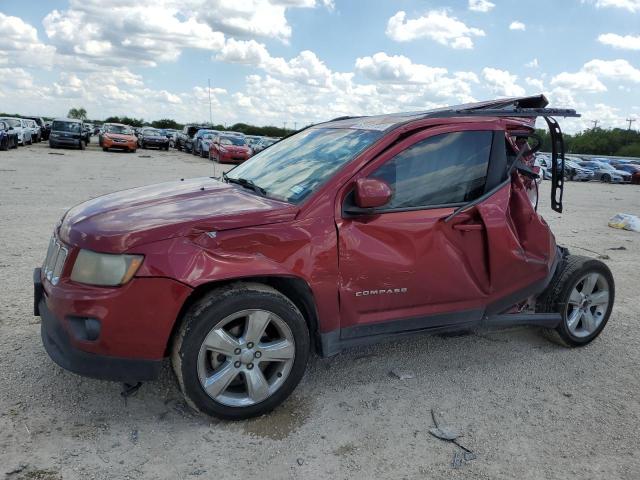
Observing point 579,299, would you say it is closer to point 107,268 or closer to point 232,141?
point 107,268

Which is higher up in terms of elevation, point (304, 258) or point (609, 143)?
point (609, 143)

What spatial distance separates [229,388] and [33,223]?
635 cm

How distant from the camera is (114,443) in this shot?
2.85m

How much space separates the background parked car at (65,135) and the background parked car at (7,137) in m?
2.74

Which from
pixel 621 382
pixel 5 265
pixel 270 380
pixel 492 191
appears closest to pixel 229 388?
pixel 270 380

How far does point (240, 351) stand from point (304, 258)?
64cm

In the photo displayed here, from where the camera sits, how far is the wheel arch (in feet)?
9.75

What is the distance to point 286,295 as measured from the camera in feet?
10.6

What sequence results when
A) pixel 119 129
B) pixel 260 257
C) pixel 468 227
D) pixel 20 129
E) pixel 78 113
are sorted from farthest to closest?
pixel 78 113 < pixel 119 129 < pixel 20 129 < pixel 468 227 < pixel 260 257

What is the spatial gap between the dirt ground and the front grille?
744 millimetres

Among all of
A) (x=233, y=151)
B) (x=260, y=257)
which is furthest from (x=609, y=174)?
(x=260, y=257)

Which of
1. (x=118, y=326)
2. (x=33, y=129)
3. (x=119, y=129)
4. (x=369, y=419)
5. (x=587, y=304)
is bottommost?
(x=369, y=419)

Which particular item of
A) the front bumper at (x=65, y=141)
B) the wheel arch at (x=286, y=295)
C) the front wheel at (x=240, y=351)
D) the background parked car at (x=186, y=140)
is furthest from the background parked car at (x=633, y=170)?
the front wheel at (x=240, y=351)

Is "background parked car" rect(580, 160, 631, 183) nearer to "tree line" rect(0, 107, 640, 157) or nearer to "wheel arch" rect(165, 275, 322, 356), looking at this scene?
"wheel arch" rect(165, 275, 322, 356)
